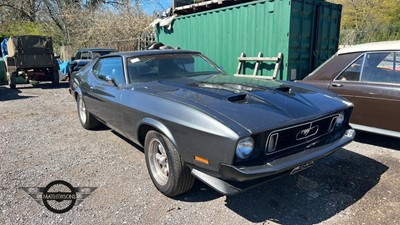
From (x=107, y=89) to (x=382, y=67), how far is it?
4005 mm

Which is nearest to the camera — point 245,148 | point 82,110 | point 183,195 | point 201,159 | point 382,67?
point 245,148

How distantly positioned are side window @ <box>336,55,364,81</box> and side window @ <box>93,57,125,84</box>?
3312mm

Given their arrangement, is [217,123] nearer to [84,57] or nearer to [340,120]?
[340,120]

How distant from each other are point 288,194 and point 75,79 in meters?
4.71

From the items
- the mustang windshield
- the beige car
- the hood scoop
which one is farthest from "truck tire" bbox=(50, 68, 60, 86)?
the hood scoop

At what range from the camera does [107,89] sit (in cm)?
420

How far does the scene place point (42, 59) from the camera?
12258mm

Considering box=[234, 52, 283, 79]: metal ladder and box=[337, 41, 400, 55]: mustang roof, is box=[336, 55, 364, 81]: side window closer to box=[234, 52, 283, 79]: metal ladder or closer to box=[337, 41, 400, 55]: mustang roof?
box=[337, 41, 400, 55]: mustang roof

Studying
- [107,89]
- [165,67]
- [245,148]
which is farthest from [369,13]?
[245,148]

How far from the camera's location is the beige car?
13.6ft

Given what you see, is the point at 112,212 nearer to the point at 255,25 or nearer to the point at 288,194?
the point at 288,194

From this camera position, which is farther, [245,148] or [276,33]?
[276,33]

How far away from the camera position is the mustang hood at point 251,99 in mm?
2551

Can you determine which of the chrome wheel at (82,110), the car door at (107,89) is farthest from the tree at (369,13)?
the car door at (107,89)
